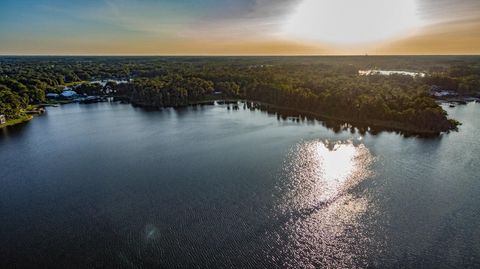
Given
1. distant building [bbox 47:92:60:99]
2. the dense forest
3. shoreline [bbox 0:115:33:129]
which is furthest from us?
distant building [bbox 47:92:60:99]

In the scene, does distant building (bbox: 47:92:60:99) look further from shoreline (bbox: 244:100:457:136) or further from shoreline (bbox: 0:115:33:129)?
shoreline (bbox: 244:100:457:136)

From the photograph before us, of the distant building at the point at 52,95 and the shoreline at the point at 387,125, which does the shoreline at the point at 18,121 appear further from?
the shoreline at the point at 387,125

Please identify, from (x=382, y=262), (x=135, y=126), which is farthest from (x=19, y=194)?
(x=382, y=262)

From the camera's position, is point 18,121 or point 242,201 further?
point 18,121

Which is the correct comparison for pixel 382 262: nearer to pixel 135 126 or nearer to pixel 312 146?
pixel 312 146

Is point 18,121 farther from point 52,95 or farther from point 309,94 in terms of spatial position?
point 309,94

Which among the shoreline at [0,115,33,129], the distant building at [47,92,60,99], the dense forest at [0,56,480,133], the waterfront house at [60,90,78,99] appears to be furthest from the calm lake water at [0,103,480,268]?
the waterfront house at [60,90,78,99]

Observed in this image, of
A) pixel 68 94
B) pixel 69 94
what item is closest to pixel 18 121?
pixel 68 94

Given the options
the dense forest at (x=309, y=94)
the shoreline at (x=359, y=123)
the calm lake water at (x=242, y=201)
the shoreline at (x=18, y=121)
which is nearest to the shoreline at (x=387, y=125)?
the shoreline at (x=359, y=123)

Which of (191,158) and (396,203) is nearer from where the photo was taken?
(396,203)
